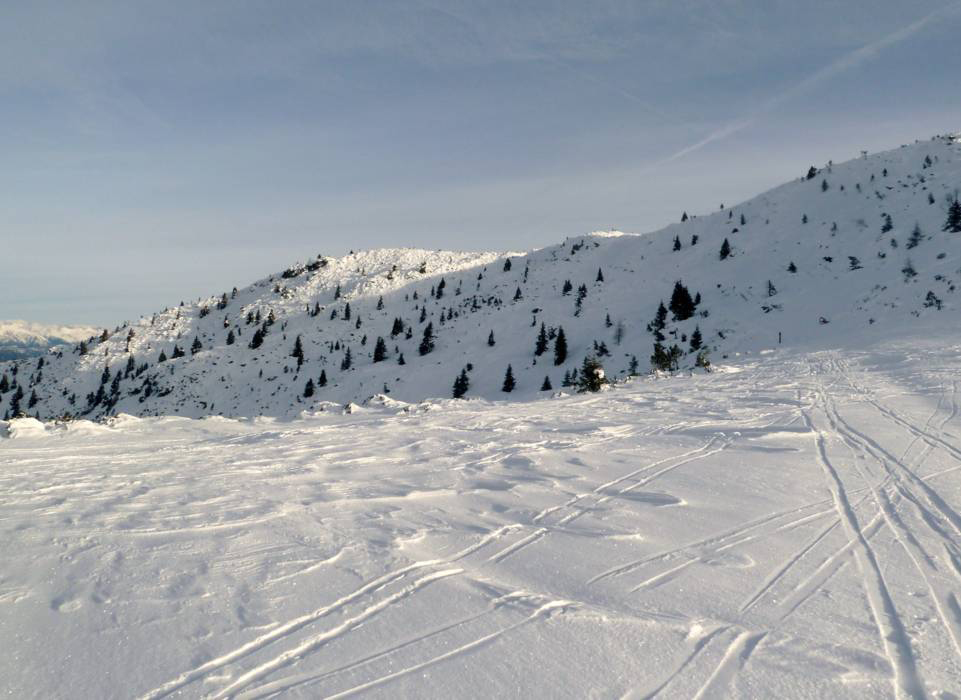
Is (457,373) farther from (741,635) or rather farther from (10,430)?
(741,635)

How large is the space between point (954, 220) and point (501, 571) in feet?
205

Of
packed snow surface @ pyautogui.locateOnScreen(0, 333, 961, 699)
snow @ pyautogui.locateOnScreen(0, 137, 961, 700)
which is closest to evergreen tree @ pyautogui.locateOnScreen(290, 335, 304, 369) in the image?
snow @ pyautogui.locateOnScreen(0, 137, 961, 700)

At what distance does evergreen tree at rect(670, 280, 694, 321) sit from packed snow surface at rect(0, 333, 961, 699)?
4464 centimetres

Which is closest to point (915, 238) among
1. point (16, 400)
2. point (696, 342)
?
point (696, 342)

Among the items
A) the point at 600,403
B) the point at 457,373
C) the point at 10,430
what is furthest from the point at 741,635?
the point at 457,373

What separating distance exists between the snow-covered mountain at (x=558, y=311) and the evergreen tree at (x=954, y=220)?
3.59 feet

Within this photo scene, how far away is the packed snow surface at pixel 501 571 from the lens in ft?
10.1

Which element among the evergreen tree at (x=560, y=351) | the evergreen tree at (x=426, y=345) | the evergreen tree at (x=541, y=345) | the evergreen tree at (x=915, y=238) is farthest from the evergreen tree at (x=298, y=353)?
the evergreen tree at (x=915, y=238)

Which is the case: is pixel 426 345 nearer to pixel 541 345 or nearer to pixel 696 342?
pixel 541 345

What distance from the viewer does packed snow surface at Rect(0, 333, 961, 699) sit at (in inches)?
122

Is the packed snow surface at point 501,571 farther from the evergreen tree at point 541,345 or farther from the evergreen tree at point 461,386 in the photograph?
the evergreen tree at point 541,345

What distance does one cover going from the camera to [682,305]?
52.2 metres

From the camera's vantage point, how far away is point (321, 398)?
63531 mm

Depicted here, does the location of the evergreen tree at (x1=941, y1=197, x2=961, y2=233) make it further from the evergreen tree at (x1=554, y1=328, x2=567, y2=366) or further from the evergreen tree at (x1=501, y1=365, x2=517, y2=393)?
the evergreen tree at (x1=501, y1=365, x2=517, y2=393)
